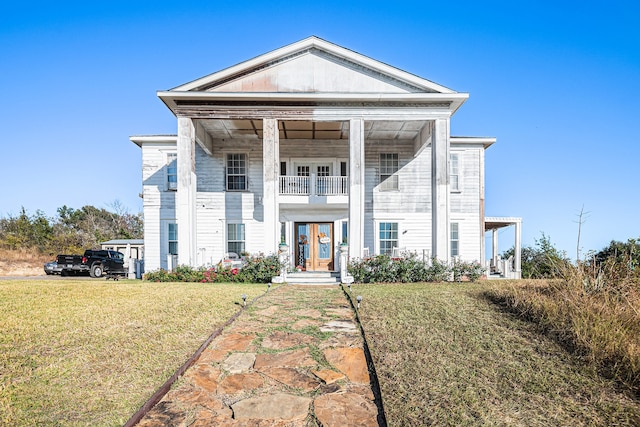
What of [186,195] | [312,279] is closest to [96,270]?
[186,195]

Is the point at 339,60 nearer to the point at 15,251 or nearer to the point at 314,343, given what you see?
the point at 314,343

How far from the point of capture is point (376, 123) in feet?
50.8

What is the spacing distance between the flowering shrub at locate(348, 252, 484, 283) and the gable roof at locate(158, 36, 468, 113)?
5717 mm

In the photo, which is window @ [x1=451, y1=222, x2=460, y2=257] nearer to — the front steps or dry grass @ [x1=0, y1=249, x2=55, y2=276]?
the front steps

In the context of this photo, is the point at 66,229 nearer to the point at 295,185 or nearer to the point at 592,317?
the point at 295,185

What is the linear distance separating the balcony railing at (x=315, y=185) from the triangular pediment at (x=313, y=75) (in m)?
3.74

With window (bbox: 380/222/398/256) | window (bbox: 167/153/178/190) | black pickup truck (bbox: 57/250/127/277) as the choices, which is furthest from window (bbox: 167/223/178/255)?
window (bbox: 380/222/398/256)

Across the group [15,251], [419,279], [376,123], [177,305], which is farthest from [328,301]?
[15,251]

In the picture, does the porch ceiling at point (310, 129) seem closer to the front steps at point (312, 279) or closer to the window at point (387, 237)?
the window at point (387, 237)

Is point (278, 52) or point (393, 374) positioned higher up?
point (278, 52)

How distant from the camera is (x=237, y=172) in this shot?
1769 cm

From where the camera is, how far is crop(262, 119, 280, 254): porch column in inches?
552

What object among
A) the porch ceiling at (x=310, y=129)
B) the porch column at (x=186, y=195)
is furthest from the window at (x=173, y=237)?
the porch ceiling at (x=310, y=129)

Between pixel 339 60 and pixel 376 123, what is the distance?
271 centimetres
